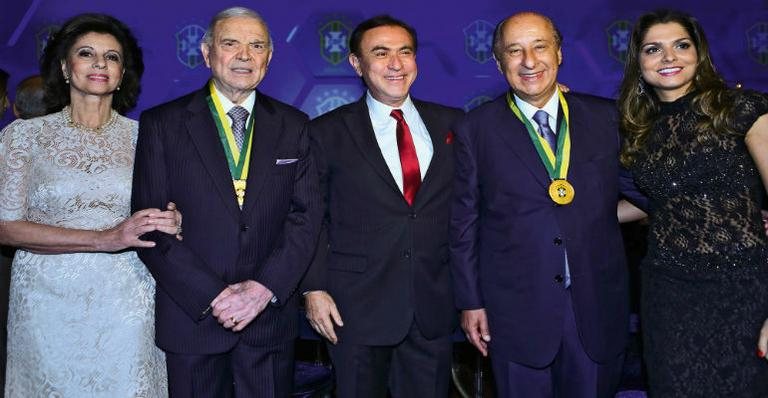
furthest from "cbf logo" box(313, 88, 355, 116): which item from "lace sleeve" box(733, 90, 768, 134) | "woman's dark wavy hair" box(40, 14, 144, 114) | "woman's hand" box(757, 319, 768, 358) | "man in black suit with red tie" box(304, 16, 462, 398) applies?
"woman's hand" box(757, 319, 768, 358)

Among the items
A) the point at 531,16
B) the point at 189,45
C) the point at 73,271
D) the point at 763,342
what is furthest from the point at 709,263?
the point at 189,45

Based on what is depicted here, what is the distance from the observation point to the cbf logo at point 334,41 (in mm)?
5598

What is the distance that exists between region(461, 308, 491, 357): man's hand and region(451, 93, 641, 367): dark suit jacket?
3 cm

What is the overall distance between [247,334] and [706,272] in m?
1.45

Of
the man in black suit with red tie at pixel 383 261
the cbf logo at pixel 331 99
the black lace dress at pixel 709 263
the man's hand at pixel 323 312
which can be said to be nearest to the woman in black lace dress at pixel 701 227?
the black lace dress at pixel 709 263

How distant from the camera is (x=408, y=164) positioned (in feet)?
9.12

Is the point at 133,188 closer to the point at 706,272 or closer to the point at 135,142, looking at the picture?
the point at 135,142

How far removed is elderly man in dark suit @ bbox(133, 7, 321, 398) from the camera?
2.49 m

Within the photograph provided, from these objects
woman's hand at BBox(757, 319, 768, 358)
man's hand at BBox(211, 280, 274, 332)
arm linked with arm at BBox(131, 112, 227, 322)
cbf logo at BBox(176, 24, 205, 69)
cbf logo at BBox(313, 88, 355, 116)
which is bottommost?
woman's hand at BBox(757, 319, 768, 358)

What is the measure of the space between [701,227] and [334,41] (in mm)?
3592

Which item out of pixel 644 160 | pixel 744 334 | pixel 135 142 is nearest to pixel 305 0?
pixel 135 142

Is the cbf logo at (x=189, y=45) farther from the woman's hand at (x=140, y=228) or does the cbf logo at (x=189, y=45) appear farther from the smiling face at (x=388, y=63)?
the woman's hand at (x=140, y=228)

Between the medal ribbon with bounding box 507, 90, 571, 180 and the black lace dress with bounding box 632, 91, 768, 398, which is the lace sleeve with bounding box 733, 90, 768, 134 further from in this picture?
the medal ribbon with bounding box 507, 90, 571, 180

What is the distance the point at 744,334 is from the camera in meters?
2.46
